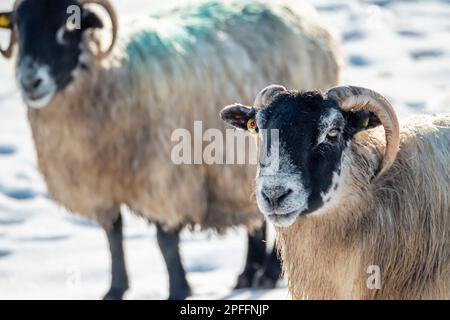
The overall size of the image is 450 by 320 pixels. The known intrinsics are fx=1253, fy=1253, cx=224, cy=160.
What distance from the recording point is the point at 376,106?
6777mm

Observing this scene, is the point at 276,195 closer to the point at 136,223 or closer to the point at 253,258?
the point at 253,258

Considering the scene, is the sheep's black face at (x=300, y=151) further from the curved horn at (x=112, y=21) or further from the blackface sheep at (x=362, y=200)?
the curved horn at (x=112, y=21)

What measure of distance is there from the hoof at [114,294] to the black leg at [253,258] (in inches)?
41.7

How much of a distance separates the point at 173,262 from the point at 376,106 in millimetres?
3864

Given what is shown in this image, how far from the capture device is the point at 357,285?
6.91m

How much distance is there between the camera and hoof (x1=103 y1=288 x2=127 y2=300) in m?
10.2

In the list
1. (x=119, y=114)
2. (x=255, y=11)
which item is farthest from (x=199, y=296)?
(x=255, y=11)

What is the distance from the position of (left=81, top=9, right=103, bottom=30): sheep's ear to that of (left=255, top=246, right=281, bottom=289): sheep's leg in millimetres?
2478

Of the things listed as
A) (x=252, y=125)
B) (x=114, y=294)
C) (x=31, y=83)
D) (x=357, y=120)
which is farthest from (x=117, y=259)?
(x=357, y=120)

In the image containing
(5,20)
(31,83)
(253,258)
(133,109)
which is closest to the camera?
(31,83)

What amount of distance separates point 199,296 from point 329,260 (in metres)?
3.44

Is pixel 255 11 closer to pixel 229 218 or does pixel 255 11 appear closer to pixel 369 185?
pixel 229 218

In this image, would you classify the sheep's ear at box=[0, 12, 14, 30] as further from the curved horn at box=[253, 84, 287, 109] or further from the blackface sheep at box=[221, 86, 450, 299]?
the curved horn at box=[253, 84, 287, 109]
